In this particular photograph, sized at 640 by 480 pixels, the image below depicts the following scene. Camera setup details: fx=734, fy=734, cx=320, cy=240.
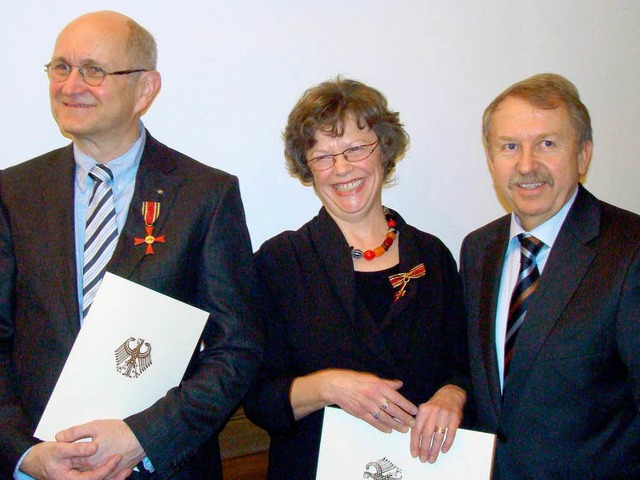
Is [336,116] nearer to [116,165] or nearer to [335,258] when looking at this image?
[335,258]

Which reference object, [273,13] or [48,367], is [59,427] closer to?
[48,367]

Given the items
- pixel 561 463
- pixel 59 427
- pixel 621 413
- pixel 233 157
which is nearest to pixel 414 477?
pixel 561 463

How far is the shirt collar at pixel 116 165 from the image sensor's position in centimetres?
196

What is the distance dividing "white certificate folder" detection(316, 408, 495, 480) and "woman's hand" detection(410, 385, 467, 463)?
0.02m

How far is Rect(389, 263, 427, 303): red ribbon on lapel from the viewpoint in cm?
212

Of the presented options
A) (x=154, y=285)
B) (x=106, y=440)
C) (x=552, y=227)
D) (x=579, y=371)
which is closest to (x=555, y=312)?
(x=579, y=371)

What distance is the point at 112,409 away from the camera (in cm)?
175

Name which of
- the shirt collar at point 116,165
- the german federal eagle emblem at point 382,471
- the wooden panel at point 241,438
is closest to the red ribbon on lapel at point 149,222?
the shirt collar at point 116,165

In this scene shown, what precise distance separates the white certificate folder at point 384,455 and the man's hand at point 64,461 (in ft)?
1.69

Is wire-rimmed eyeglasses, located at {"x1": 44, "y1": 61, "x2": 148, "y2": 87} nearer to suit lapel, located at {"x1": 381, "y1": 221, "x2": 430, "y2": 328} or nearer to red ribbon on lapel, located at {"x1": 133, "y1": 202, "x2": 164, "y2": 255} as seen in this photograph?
red ribbon on lapel, located at {"x1": 133, "y1": 202, "x2": 164, "y2": 255}

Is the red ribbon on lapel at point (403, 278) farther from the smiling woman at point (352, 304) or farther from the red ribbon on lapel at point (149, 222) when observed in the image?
the red ribbon on lapel at point (149, 222)

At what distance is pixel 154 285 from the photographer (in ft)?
6.10

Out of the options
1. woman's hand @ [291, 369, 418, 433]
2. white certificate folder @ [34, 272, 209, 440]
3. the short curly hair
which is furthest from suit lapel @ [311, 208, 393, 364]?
white certificate folder @ [34, 272, 209, 440]

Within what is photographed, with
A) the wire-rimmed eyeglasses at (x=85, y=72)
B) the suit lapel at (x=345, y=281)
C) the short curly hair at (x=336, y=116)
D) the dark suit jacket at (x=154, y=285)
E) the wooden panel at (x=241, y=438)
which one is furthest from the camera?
the wooden panel at (x=241, y=438)
